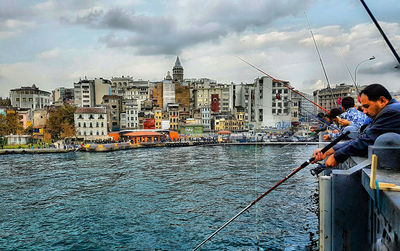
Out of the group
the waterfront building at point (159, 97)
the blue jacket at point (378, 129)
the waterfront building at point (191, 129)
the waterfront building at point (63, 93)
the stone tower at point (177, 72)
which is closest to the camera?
the blue jacket at point (378, 129)

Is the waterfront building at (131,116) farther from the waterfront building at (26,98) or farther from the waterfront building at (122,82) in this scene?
the waterfront building at (26,98)

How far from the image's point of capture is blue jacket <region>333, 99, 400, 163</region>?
13.2 ft

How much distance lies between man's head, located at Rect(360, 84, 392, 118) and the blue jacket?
0.31 feet

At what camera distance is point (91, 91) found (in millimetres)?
94250

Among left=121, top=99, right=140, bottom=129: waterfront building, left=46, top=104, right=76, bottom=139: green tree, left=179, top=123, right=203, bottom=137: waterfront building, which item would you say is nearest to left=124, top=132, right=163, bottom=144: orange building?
left=179, top=123, right=203, bottom=137: waterfront building

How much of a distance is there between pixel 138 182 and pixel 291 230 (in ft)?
47.4

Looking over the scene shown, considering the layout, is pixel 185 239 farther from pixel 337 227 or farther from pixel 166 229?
pixel 337 227

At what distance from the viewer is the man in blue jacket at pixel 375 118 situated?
405 centimetres

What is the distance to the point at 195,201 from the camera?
682 inches

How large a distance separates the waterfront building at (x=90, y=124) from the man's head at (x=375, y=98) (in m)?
67.8

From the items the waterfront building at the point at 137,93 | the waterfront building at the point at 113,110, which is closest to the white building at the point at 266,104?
the waterfront building at the point at 137,93

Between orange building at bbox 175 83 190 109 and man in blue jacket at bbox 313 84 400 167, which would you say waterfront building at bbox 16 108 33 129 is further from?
man in blue jacket at bbox 313 84 400 167

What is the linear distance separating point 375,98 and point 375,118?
0.29m

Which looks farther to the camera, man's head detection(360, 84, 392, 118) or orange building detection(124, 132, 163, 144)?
orange building detection(124, 132, 163, 144)
